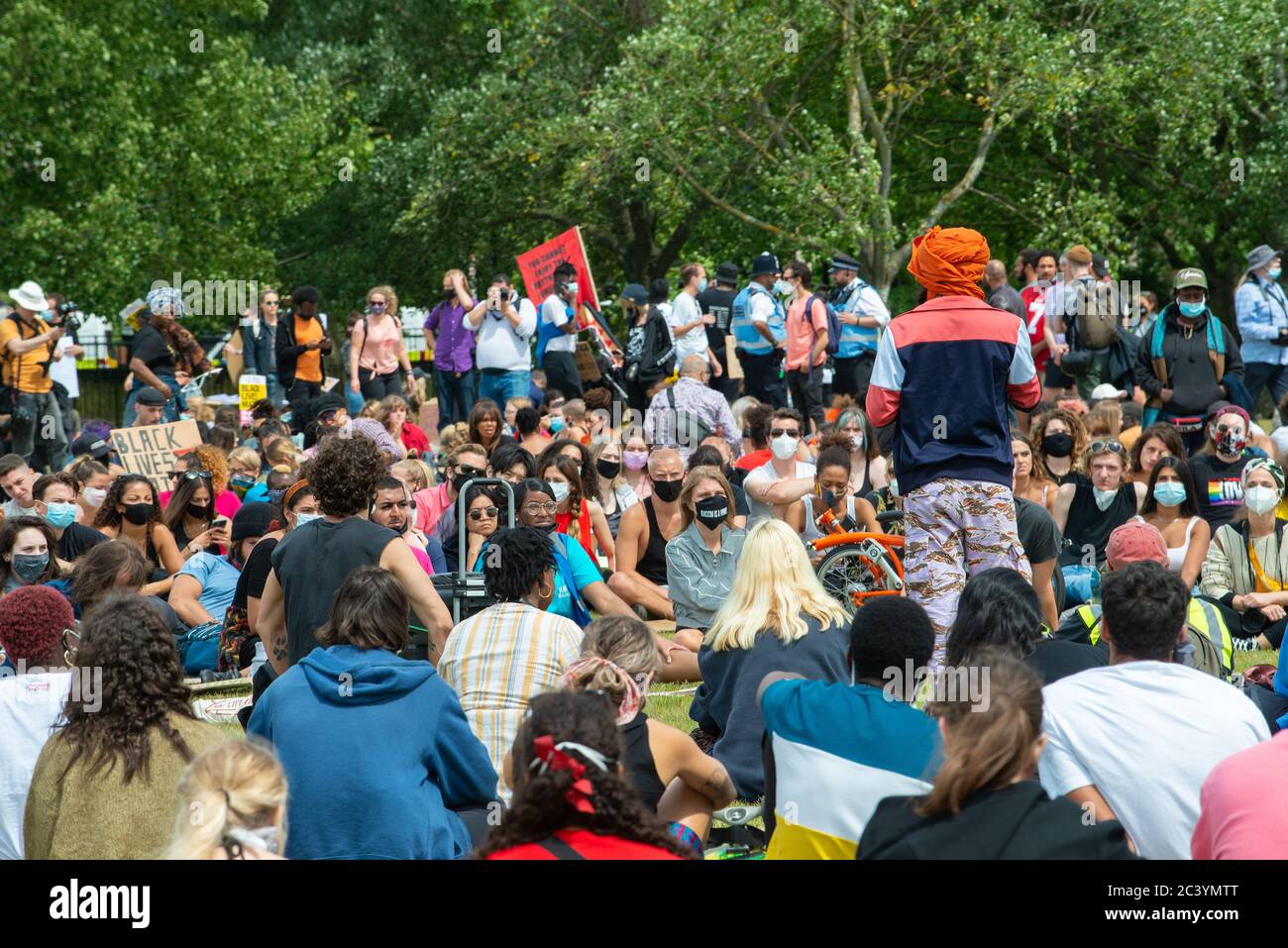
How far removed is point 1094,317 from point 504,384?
5.39 meters

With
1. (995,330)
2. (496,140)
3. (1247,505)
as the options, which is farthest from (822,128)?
(995,330)

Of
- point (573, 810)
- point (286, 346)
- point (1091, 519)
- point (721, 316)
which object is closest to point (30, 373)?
point (286, 346)

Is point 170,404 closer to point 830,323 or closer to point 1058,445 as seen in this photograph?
point 830,323

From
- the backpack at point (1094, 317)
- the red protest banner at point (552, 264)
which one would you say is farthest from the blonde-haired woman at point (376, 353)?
the backpack at point (1094, 317)

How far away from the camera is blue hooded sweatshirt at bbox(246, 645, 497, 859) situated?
479 centimetres

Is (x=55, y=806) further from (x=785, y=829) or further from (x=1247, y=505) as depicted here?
(x=1247, y=505)

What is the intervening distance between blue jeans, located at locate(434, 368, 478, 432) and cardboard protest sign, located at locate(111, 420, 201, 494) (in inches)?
139

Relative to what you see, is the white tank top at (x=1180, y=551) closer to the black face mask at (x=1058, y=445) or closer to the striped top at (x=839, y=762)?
the black face mask at (x=1058, y=445)

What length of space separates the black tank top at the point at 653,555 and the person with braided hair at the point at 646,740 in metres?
4.55

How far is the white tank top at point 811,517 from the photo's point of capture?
10.1 meters

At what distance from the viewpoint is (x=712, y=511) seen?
8.93m

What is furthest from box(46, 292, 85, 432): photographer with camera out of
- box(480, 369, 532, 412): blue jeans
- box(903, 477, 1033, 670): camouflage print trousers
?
box(903, 477, 1033, 670): camouflage print trousers

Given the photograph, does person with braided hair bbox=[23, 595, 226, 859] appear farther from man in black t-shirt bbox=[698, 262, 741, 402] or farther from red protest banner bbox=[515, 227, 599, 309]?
red protest banner bbox=[515, 227, 599, 309]
